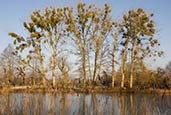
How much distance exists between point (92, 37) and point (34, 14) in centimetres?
711

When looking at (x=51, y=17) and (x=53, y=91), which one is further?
(x=51, y=17)

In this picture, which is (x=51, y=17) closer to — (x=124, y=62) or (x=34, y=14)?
(x=34, y=14)

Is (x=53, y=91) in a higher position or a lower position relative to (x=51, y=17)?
lower

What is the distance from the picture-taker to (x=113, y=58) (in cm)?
3312

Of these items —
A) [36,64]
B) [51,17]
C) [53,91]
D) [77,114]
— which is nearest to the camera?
[77,114]

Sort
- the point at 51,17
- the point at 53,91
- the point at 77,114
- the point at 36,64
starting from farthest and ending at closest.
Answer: the point at 36,64
the point at 51,17
the point at 53,91
the point at 77,114

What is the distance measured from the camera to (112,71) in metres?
33.2

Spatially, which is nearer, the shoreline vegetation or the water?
the water

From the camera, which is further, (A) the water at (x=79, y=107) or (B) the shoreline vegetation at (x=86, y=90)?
(B) the shoreline vegetation at (x=86, y=90)

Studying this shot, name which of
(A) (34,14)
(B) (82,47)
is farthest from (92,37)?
(A) (34,14)

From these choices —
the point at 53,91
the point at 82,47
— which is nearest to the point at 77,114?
the point at 53,91

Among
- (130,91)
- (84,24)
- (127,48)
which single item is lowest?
(130,91)

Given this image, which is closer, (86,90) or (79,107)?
(79,107)

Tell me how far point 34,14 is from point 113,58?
10.4m
